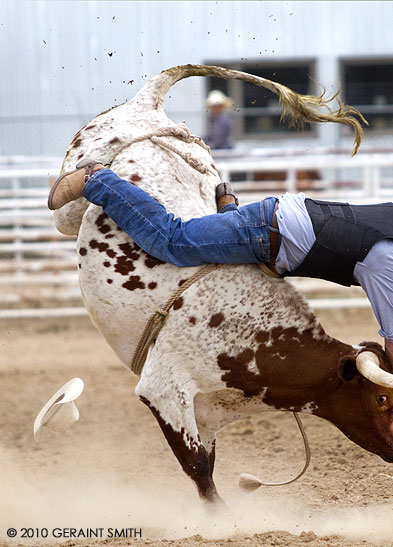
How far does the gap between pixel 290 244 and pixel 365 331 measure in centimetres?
449

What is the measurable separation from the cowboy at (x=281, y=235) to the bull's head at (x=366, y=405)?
101 mm

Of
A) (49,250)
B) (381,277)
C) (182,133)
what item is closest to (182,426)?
(381,277)

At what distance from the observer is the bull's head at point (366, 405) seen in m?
2.94

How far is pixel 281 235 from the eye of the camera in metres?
2.94

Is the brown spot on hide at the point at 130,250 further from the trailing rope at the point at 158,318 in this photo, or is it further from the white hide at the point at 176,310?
the trailing rope at the point at 158,318

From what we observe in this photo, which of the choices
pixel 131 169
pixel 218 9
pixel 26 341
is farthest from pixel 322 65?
pixel 131 169

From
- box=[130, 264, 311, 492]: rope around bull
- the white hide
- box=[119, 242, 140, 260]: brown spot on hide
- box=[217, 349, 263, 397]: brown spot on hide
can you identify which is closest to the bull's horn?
the white hide

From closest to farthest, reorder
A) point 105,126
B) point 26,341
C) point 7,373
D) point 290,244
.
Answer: point 290,244 < point 105,126 < point 7,373 < point 26,341

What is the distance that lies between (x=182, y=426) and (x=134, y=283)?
1.87 ft

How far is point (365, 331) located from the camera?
7.22 meters

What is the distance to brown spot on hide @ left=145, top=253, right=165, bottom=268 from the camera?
313 centimetres

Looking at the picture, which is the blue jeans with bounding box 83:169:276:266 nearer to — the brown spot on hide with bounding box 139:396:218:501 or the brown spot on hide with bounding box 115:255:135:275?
the brown spot on hide with bounding box 115:255:135:275

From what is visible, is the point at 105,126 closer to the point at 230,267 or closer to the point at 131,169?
the point at 131,169

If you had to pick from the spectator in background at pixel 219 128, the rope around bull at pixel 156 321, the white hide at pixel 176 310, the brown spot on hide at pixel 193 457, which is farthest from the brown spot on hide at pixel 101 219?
the spectator in background at pixel 219 128
